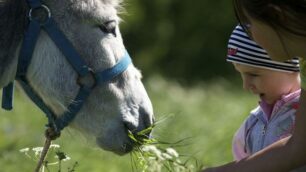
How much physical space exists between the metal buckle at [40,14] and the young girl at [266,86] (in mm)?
953

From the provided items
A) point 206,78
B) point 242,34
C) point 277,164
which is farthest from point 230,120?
point 206,78

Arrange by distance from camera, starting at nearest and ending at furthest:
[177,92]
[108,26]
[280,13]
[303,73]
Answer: [280,13], [303,73], [108,26], [177,92]

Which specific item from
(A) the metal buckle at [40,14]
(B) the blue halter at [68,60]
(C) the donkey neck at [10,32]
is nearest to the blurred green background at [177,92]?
(B) the blue halter at [68,60]

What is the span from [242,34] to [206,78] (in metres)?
10.6

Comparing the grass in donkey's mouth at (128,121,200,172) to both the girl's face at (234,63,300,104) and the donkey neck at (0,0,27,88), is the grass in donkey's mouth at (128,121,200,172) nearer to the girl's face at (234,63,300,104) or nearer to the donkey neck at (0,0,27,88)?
the girl's face at (234,63,300,104)

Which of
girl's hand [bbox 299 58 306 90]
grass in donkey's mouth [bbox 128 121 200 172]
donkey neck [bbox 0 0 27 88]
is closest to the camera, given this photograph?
grass in donkey's mouth [bbox 128 121 200 172]

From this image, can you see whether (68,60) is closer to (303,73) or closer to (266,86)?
(266,86)

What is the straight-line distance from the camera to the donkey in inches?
181

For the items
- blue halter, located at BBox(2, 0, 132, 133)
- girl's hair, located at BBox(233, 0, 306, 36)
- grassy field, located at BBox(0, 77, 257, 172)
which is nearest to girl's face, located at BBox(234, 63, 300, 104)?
grassy field, located at BBox(0, 77, 257, 172)

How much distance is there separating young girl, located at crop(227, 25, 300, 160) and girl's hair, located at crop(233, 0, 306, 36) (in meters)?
0.90

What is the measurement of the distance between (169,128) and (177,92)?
3.64 meters

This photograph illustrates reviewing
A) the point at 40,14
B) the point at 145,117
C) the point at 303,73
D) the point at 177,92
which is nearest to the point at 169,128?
the point at 145,117

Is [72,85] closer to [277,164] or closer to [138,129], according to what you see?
[138,129]

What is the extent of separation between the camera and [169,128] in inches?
307
